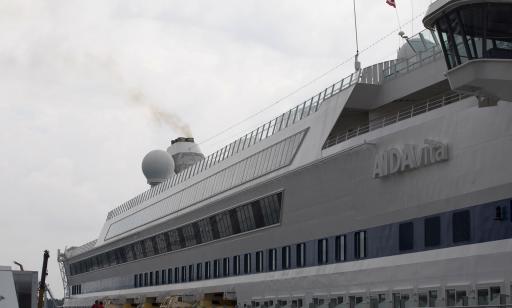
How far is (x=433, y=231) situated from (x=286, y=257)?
592 inches

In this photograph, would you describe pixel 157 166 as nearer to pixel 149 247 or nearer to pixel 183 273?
pixel 149 247

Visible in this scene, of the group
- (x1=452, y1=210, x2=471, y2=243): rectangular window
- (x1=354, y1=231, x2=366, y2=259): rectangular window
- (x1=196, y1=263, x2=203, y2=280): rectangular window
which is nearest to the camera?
(x1=452, y1=210, x2=471, y2=243): rectangular window

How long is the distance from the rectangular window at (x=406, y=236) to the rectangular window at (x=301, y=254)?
32.9 ft

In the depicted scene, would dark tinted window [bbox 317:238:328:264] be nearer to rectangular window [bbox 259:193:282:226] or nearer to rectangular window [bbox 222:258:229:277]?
rectangular window [bbox 259:193:282:226]

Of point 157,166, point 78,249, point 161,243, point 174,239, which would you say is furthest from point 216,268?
→ point 78,249

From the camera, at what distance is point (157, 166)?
94625 millimetres

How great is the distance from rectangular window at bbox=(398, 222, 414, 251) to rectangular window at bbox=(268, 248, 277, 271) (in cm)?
1417

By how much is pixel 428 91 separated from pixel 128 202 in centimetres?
5622

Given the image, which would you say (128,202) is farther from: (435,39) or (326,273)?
(435,39)

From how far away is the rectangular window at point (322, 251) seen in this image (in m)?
42.8

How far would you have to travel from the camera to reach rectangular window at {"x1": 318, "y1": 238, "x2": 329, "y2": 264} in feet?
140

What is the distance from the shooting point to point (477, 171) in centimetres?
3131

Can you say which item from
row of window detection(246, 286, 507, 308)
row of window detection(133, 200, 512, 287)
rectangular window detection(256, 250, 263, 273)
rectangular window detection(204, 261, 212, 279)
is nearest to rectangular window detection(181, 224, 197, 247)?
rectangular window detection(204, 261, 212, 279)

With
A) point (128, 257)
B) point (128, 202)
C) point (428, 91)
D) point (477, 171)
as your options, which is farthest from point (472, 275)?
point (128, 202)
